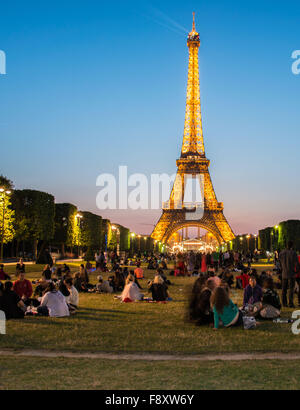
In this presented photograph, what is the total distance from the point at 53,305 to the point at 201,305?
4.68 m

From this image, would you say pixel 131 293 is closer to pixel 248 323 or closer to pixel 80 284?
pixel 80 284

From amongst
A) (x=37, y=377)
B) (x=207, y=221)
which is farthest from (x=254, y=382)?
(x=207, y=221)

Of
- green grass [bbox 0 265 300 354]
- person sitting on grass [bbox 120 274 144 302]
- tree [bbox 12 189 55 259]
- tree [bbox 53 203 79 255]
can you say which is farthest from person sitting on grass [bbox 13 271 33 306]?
tree [bbox 53 203 79 255]

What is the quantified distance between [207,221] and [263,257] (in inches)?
704

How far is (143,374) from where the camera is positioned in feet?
25.6

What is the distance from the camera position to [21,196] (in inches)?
2384

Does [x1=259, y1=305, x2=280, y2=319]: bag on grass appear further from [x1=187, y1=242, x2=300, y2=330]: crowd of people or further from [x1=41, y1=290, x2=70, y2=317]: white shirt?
[x1=41, y1=290, x2=70, y2=317]: white shirt

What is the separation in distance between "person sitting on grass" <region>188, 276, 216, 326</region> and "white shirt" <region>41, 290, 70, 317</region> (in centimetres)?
399

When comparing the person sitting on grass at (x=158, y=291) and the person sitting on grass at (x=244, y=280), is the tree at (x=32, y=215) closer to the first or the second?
the person sitting on grass at (x=244, y=280)

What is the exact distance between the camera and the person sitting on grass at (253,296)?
14.5 m

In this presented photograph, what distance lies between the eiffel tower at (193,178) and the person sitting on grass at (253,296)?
73171 mm
